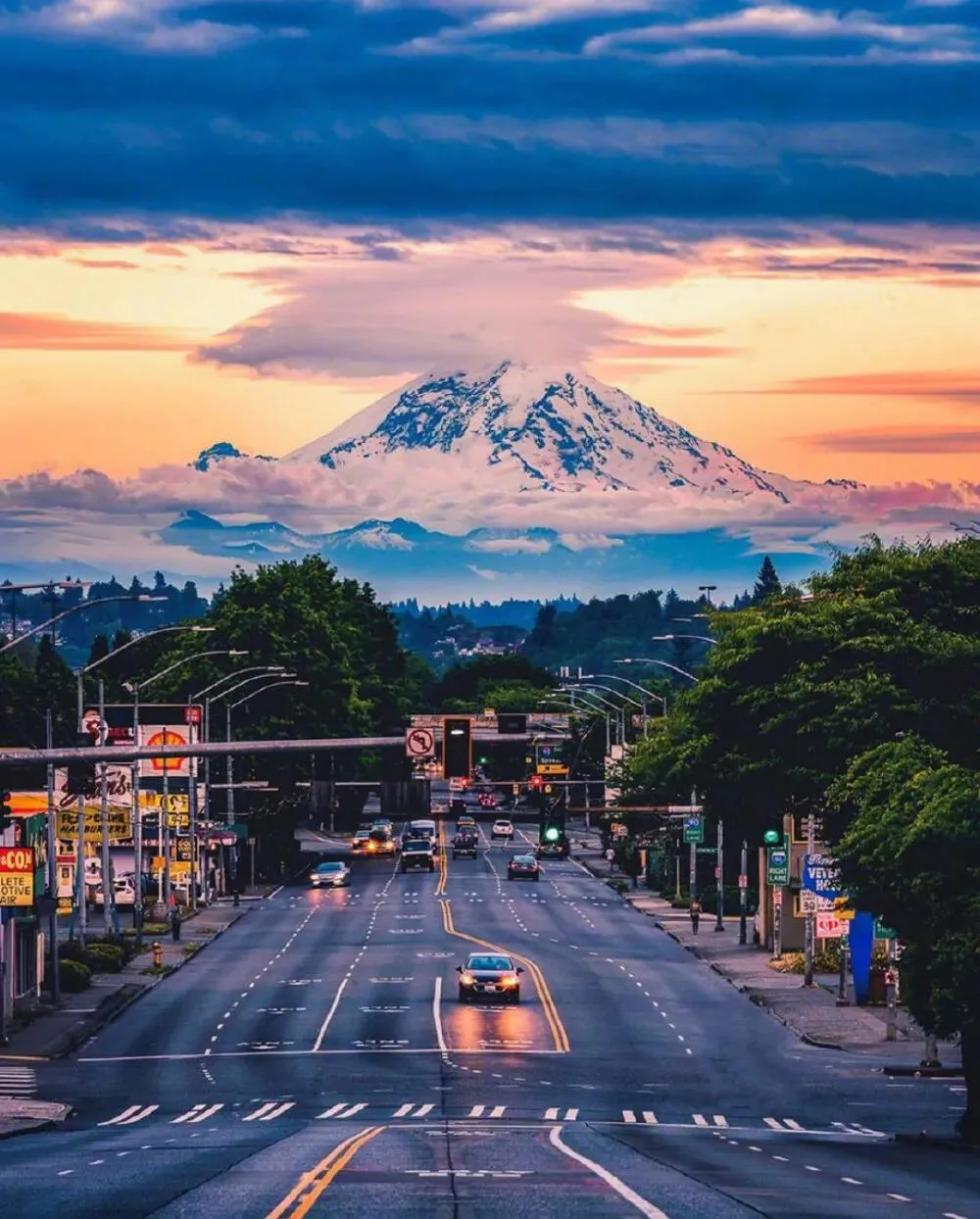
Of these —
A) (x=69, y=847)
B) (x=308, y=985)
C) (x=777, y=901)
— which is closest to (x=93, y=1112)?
(x=308, y=985)

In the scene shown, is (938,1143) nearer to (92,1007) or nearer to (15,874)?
(15,874)

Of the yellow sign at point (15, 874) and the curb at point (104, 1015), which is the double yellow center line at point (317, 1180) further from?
the curb at point (104, 1015)

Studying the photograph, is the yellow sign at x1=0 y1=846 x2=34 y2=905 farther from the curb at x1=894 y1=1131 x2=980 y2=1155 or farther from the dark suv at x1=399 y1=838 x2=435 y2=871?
the dark suv at x1=399 y1=838 x2=435 y2=871

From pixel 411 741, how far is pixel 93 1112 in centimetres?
1273

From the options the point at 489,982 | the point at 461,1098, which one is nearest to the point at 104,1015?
the point at 489,982

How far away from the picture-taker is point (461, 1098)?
60.2 meters

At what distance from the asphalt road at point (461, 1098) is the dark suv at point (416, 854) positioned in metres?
45.3

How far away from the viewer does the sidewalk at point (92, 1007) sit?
73812 millimetres

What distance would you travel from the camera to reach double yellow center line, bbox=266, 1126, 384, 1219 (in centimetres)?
3344

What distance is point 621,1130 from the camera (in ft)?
173

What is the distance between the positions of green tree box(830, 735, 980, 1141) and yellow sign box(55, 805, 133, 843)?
5486 centimetres

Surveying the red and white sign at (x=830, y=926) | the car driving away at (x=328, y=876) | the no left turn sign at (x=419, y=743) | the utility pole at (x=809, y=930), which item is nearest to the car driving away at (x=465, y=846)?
the car driving away at (x=328, y=876)

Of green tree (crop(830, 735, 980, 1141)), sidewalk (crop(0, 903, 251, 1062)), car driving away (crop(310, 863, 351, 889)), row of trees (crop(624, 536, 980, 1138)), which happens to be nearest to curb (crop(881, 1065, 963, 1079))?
row of trees (crop(624, 536, 980, 1138))

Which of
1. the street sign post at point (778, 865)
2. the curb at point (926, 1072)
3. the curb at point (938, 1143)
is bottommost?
the curb at point (926, 1072)
